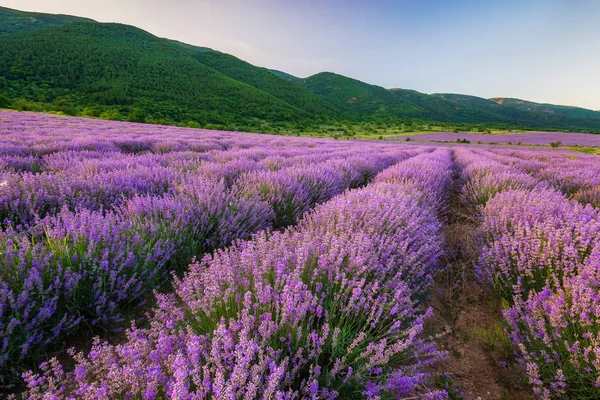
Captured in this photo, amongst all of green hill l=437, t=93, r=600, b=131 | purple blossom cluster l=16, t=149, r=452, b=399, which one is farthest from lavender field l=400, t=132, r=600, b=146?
green hill l=437, t=93, r=600, b=131

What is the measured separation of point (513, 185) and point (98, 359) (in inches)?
196

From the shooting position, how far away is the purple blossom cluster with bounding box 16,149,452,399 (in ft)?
2.68

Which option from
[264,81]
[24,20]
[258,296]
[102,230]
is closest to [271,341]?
[258,296]

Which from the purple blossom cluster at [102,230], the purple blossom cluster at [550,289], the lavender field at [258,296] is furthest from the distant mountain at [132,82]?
the purple blossom cluster at [550,289]

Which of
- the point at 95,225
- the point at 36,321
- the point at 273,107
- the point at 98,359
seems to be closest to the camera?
the point at 98,359

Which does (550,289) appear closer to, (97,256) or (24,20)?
(97,256)

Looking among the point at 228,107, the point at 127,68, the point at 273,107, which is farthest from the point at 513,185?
the point at 127,68

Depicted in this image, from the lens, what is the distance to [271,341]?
106 centimetres

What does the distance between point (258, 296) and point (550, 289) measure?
1737 mm

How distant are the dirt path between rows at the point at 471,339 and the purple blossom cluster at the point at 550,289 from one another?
10 centimetres

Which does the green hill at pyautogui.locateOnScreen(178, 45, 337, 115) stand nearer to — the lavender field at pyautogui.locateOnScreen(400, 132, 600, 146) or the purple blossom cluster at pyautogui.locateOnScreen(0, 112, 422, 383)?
the lavender field at pyautogui.locateOnScreen(400, 132, 600, 146)

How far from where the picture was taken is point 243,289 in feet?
4.30

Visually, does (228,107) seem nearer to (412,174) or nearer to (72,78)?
(72,78)

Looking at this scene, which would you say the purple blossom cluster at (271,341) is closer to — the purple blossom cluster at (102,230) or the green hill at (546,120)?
the purple blossom cluster at (102,230)
